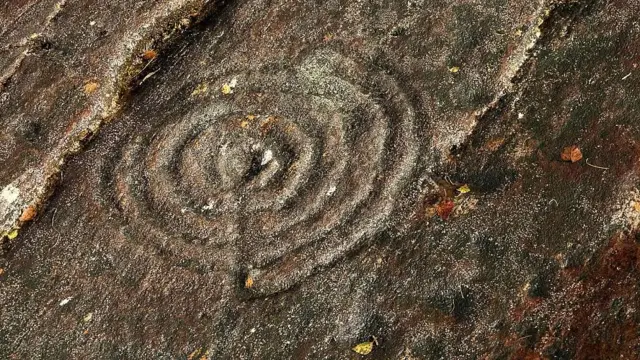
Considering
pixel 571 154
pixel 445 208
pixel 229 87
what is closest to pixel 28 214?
pixel 229 87

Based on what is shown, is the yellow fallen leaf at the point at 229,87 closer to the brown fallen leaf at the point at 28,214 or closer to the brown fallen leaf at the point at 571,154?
the brown fallen leaf at the point at 28,214

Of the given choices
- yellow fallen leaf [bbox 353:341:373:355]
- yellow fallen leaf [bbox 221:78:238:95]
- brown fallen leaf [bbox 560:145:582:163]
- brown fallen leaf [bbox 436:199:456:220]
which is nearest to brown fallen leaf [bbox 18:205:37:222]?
yellow fallen leaf [bbox 221:78:238:95]

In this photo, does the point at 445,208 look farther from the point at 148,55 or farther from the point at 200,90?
the point at 148,55

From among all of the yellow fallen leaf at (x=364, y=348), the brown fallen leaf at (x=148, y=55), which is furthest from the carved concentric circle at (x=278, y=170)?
the brown fallen leaf at (x=148, y=55)

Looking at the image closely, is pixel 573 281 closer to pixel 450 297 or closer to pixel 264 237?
pixel 450 297

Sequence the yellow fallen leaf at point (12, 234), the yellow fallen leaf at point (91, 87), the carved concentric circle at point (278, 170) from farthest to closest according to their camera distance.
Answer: the yellow fallen leaf at point (91, 87) → the yellow fallen leaf at point (12, 234) → the carved concentric circle at point (278, 170)

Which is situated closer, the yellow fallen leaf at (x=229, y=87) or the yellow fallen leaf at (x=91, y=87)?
the yellow fallen leaf at (x=229, y=87)
